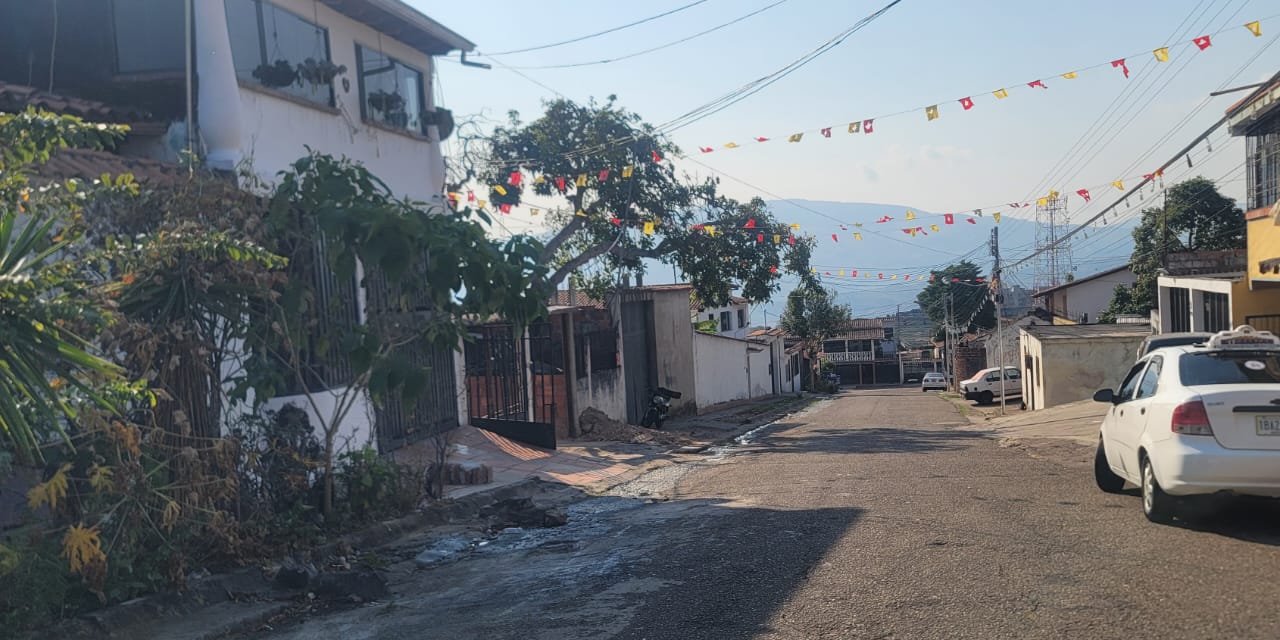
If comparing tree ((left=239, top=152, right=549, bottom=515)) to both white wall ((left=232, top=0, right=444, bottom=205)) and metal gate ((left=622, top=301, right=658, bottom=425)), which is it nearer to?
white wall ((left=232, top=0, right=444, bottom=205))

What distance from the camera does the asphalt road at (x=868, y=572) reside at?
5277 millimetres

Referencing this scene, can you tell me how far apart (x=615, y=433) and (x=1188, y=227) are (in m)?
32.1

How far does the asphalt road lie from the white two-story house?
243cm

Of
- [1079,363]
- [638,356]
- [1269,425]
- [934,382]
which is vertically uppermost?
[1269,425]

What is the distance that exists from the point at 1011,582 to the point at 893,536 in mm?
1624

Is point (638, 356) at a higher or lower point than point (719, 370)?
higher

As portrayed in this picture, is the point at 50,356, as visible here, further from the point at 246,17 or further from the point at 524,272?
the point at 246,17

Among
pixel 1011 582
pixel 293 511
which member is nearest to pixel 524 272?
pixel 293 511

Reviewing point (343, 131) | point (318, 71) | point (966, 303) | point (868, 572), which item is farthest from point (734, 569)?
point (966, 303)

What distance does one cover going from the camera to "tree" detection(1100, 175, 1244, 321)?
39312 mm

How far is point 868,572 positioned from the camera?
640 cm

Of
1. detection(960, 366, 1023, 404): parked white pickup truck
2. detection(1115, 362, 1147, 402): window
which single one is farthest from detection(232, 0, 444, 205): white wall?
detection(960, 366, 1023, 404): parked white pickup truck

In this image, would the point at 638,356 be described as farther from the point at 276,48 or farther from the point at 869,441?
the point at 276,48

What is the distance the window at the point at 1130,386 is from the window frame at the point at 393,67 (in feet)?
33.5
